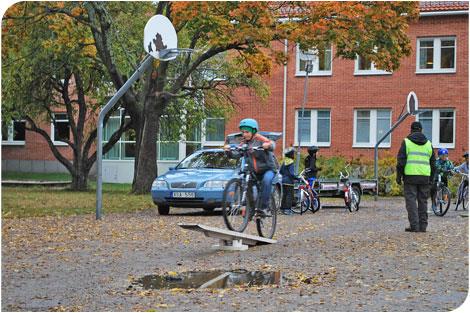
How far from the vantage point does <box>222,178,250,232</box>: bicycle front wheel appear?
12180 millimetres

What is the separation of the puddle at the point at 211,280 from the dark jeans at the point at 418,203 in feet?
18.3

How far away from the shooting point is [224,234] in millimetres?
11422

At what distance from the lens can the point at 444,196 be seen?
1978 centimetres

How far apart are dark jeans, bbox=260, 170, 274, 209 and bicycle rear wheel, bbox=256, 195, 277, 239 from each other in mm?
186

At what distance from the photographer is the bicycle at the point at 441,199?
64.5 feet

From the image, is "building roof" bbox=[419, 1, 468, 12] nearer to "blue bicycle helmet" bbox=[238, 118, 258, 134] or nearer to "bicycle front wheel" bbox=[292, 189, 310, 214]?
"bicycle front wheel" bbox=[292, 189, 310, 214]

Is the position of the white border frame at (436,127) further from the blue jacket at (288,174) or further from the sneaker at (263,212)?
the sneaker at (263,212)

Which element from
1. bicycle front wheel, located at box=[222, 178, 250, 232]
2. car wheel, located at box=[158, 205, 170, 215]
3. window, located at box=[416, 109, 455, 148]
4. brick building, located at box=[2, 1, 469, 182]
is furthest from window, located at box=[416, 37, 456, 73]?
bicycle front wheel, located at box=[222, 178, 250, 232]

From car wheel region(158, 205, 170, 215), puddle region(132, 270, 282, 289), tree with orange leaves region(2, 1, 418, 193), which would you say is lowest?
puddle region(132, 270, 282, 289)

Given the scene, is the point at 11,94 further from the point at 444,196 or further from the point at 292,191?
the point at 444,196

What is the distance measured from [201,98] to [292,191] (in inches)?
577

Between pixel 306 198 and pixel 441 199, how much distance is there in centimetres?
288

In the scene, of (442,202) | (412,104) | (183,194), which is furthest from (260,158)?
(412,104)

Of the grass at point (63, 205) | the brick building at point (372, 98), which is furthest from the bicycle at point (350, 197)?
the brick building at point (372, 98)
